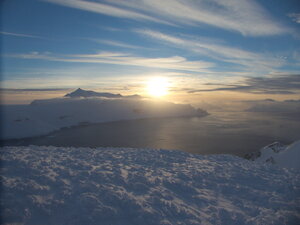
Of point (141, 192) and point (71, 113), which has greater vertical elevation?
point (141, 192)

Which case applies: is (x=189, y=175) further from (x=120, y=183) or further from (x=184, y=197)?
(x=120, y=183)

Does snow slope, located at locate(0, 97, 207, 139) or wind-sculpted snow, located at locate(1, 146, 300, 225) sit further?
snow slope, located at locate(0, 97, 207, 139)

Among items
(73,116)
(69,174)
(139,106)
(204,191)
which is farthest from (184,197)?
(139,106)

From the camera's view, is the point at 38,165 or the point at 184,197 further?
the point at 38,165

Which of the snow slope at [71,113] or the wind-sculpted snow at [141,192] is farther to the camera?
the snow slope at [71,113]

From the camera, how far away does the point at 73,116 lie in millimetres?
81875

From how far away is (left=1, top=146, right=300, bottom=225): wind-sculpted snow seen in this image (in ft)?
18.2

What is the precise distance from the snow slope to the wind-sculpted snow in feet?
168

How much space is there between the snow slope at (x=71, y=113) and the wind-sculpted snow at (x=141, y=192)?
51111 mm

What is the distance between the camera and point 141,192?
23.0ft

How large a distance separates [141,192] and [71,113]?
3313 inches

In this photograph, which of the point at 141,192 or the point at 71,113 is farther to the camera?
the point at 71,113

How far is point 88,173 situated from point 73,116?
78735 millimetres

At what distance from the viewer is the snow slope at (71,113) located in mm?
56469
